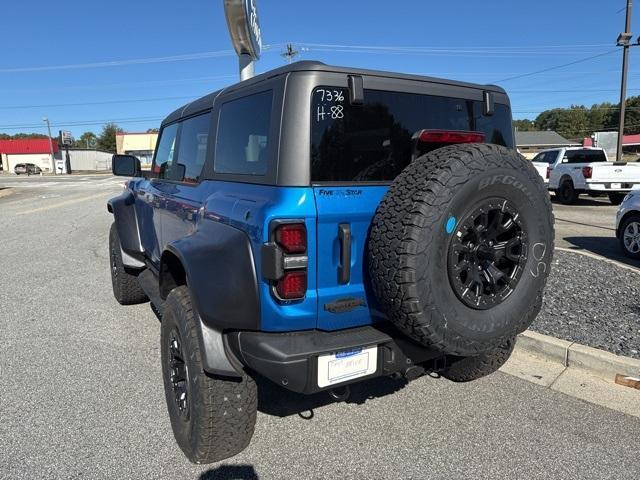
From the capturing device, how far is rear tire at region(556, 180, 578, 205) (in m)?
15.3

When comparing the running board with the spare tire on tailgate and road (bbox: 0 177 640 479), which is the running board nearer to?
road (bbox: 0 177 640 479)

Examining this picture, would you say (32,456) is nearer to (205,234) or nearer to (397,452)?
(205,234)

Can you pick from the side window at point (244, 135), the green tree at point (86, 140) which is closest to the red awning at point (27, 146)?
the green tree at point (86, 140)

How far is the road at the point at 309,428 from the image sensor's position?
255 cm

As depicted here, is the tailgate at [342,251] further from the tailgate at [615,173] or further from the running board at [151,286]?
the tailgate at [615,173]

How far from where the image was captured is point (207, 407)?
7.95 ft

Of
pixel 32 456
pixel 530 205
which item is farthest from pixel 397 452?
pixel 32 456

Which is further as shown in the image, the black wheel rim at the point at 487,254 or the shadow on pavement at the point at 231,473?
the shadow on pavement at the point at 231,473

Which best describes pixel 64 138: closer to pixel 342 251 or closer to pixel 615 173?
pixel 615 173

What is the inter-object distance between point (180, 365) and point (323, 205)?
1345 millimetres

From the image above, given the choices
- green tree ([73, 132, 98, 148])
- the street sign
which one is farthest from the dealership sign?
green tree ([73, 132, 98, 148])

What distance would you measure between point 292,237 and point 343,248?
250 millimetres

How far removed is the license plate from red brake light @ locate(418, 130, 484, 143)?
1.07m

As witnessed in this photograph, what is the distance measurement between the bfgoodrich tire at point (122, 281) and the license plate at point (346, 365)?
11.3ft
